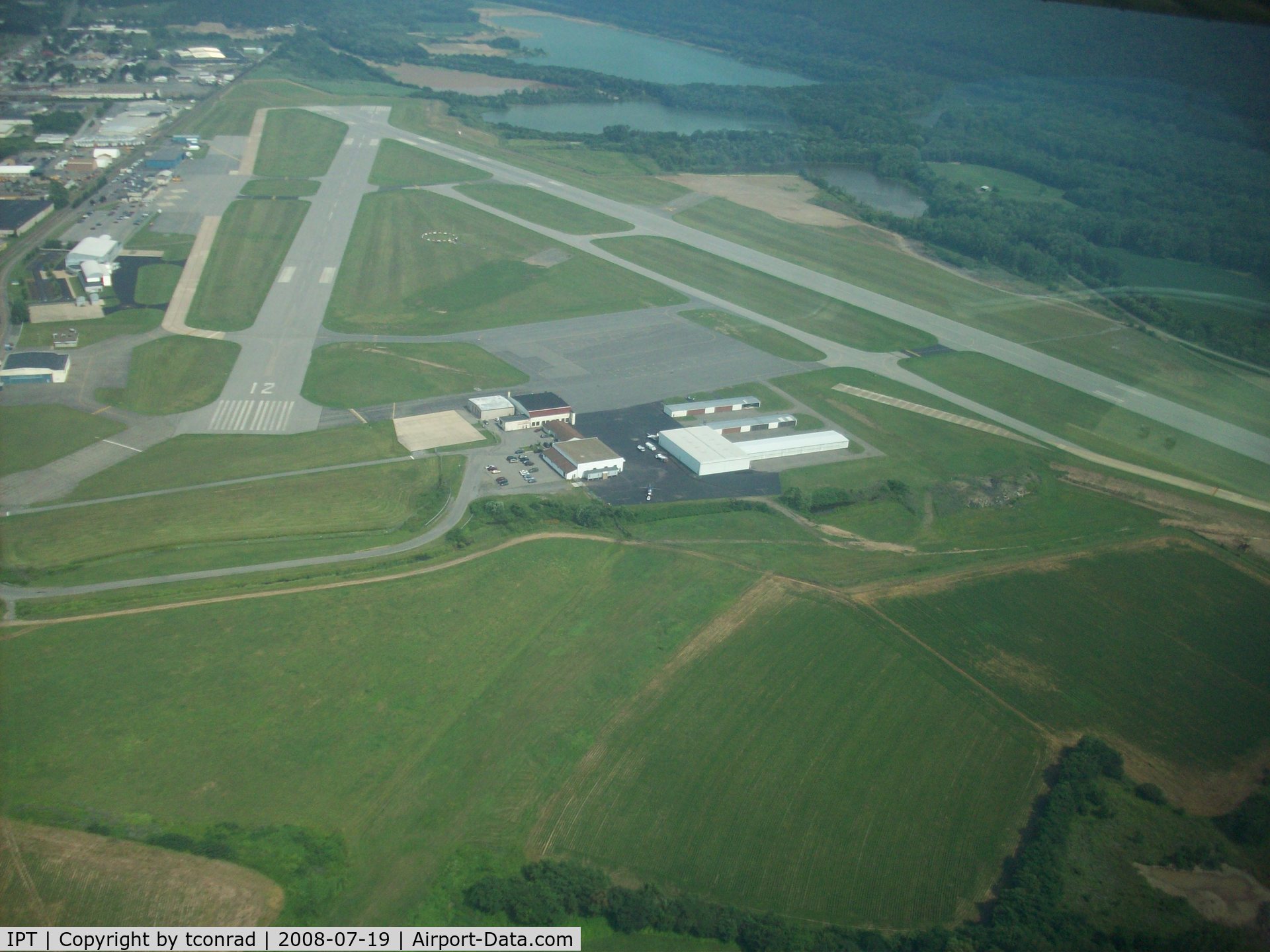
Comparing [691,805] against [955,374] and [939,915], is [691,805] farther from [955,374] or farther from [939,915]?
[955,374]

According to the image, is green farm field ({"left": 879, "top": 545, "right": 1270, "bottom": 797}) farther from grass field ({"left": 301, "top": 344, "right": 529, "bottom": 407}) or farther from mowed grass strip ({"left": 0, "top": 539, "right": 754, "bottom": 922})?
grass field ({"left": 301, "top": 344, "right": 529, "bottom": 407})

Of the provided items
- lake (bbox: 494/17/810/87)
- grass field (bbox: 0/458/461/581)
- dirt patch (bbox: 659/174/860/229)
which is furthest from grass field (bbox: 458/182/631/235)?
lake (bbox: 494/17/810/87)

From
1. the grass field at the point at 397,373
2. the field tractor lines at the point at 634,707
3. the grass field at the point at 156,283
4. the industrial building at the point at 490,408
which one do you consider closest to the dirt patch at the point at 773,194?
the grass field at the point at 397,373

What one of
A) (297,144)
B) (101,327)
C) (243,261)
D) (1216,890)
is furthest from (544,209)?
(1216,890)

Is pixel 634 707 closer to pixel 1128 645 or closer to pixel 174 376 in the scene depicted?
pixel 1128 645

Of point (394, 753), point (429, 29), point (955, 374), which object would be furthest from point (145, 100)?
point (394, 753)

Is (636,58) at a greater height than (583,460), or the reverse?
(636,58)
